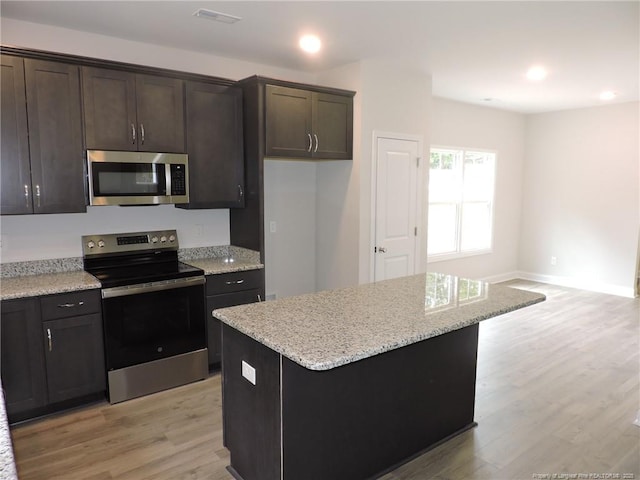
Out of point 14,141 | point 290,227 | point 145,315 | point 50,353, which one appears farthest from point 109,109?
point 290,227

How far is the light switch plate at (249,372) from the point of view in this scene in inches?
83.1

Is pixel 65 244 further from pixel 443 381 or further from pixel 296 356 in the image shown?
pixel 443 381

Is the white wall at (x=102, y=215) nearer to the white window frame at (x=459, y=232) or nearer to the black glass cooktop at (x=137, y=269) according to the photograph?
the black glass cooktop at (x=137, y=269)

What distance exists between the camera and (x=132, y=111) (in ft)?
10.8

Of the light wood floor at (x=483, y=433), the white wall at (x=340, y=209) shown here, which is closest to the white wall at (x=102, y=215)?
the white wall at (x=340, y=209)

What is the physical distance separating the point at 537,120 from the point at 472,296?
575 centimetres

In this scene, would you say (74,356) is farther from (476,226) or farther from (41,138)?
(476,226)

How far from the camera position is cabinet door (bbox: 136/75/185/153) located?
3336 mm

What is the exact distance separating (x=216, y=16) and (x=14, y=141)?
1.55m

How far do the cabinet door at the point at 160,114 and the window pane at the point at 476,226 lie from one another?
178 inches

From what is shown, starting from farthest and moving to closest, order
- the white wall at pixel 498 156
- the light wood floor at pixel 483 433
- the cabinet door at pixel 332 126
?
the white wall at pixel 498 156, the cabinet door at pixel 332 126, the light wood floor at pixel 483 433

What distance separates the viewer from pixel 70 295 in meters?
2.98

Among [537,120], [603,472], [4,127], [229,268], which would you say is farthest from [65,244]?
[537,120]

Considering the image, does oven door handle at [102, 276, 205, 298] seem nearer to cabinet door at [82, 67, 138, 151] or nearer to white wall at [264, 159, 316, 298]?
cabinet door at [82, 67, 138, 151]
